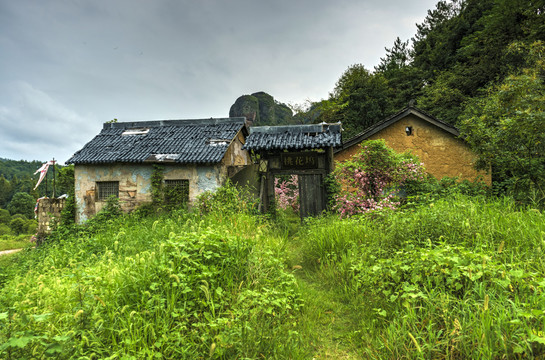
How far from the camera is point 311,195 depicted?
8.88 metres

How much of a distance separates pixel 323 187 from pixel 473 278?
257 inches

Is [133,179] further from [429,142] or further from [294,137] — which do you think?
[429,142]

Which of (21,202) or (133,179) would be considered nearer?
(133,179)

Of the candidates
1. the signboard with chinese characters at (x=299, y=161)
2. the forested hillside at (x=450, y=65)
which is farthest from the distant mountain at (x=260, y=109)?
the signboard with chinese characters at (x=299, y=161)

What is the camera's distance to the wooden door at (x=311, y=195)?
8.79m

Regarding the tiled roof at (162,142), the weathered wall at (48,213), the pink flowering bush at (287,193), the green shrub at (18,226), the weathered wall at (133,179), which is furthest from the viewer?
the green shrub at (18,226)

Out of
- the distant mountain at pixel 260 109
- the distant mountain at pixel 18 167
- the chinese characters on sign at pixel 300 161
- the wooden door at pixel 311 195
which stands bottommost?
the wooden door at pixel 311 195

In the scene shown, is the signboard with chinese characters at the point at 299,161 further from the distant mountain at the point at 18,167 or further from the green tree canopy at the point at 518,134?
the distant mountain at the point at 18,167

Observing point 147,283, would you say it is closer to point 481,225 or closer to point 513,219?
point 481,225

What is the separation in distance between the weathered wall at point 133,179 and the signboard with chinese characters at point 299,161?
2429 mm

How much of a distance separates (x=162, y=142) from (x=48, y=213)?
5.71m

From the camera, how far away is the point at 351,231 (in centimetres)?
466

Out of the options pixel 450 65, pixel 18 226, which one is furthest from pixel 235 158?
pixel 18 226

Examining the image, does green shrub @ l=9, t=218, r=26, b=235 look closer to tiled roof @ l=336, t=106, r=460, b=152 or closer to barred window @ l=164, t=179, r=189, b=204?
barred window @ l=164, t=179, r=189, b=204
